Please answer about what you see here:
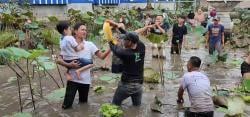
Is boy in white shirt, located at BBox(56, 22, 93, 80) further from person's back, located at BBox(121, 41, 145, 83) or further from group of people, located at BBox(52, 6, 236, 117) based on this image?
person's back, located at BBox(121, 41, 145, 83)

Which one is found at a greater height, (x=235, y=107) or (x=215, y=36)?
(x=215, y=36)

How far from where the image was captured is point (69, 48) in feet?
24.1

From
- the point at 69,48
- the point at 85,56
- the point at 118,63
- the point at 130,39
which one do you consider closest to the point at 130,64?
the point at 130,39

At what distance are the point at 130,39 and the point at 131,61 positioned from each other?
36 cm

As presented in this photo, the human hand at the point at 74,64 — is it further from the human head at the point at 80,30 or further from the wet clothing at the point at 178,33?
the wet clothing at the point at 178,33

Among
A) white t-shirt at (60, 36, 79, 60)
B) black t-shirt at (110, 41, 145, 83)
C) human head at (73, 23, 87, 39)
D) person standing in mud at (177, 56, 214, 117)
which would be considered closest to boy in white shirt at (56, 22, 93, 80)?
white t-shirt at (60, 36, 79, 60)

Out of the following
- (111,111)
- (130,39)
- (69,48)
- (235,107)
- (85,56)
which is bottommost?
(111,111)

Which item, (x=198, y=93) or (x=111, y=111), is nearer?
(x=198, y=93)

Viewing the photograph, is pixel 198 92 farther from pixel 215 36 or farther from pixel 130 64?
pixel 215 36

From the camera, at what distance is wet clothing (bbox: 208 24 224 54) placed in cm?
1349

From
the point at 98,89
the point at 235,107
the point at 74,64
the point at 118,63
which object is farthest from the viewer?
the point at 98,89

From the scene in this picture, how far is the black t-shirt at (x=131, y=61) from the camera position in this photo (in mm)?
7102

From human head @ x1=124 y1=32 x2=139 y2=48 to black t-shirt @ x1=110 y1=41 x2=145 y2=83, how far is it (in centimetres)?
7

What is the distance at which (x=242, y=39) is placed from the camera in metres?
19.1
